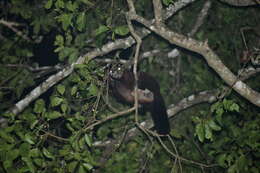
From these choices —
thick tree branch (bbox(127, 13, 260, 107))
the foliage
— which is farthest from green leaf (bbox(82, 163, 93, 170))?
thick tree branch (bbox(127, 13, 260, 107))

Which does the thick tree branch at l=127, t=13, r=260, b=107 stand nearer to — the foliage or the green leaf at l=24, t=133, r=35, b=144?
the foliage

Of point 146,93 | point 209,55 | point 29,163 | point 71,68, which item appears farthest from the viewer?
point 146,93

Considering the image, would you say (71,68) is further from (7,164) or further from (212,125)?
(212,125)

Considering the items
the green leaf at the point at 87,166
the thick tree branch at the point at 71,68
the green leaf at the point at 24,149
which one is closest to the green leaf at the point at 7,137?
the green leaf at the point at 24,149

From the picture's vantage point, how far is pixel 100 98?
245 centimetres

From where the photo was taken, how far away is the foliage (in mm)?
2188

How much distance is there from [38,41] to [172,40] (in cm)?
246

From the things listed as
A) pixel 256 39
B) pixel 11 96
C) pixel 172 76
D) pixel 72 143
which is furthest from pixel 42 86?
pixel 256 39

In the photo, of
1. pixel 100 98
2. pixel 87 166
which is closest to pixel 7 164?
pixel 87 166

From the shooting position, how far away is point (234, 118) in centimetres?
346

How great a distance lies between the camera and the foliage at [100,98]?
2188mm

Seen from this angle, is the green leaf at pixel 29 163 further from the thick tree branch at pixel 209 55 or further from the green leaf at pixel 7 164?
the thick tree branch at pixel 209 55

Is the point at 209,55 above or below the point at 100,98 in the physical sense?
above

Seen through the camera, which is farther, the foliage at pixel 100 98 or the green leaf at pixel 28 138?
the foliage at pixel 100 98
